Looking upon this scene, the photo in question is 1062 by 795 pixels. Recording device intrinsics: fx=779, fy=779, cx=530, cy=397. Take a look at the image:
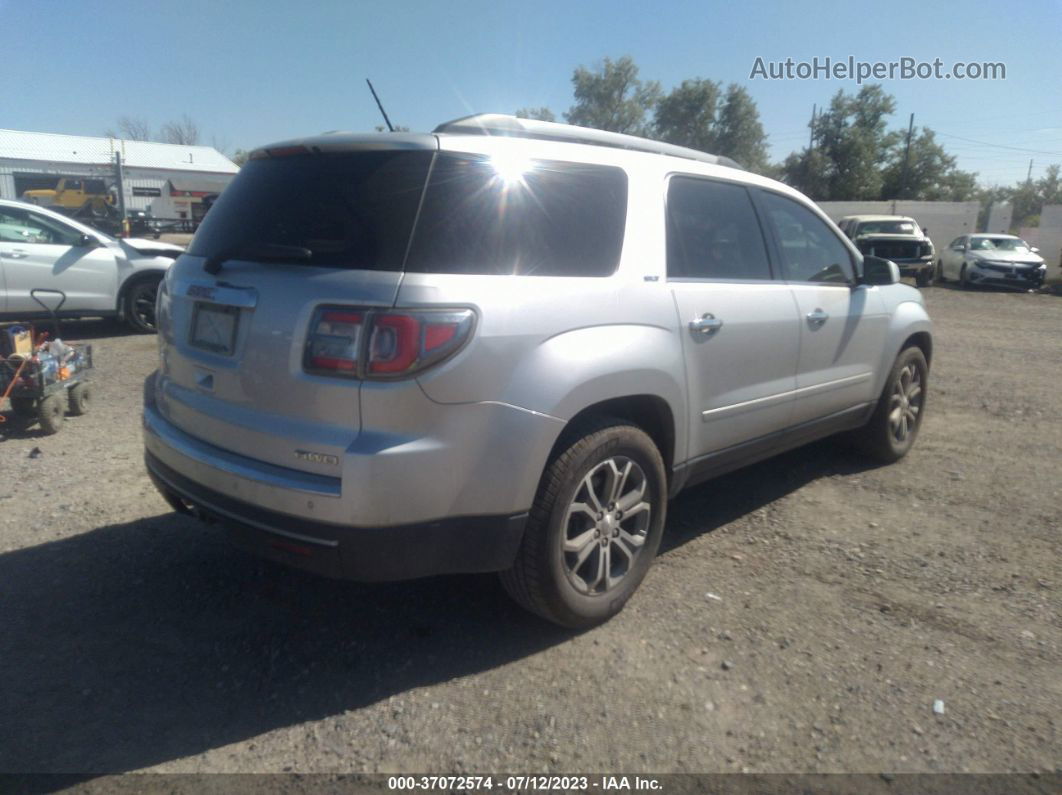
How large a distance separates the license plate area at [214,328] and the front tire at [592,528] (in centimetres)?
122

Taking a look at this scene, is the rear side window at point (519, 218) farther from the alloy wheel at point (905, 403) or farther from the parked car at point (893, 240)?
the parked car at point (893, 240)

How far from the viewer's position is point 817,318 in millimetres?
4246

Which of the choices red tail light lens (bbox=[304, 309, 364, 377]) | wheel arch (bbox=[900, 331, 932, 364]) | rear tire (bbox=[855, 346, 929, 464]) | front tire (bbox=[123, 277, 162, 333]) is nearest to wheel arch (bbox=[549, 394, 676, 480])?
red tail light lens (bbox=[304, 309, 364, 377])

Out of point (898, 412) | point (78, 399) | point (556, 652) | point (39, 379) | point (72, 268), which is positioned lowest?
point (556, 652)

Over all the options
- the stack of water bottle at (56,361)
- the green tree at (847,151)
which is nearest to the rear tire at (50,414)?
the stack of water bottle at (56,361)

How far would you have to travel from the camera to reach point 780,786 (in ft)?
7.61

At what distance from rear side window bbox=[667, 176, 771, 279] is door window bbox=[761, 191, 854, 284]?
8.8 inches

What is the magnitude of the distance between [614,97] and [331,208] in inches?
2317

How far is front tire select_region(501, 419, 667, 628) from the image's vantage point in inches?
111

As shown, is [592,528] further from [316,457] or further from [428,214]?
[428,214]

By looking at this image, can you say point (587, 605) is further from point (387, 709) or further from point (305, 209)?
point (305, 209)

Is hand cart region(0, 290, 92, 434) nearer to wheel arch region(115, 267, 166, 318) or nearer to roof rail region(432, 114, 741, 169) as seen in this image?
wheel arch region(115, 267, 166, 318)

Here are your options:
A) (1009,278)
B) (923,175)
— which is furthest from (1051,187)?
(1009,278)

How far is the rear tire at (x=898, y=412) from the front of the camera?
5141 mm
